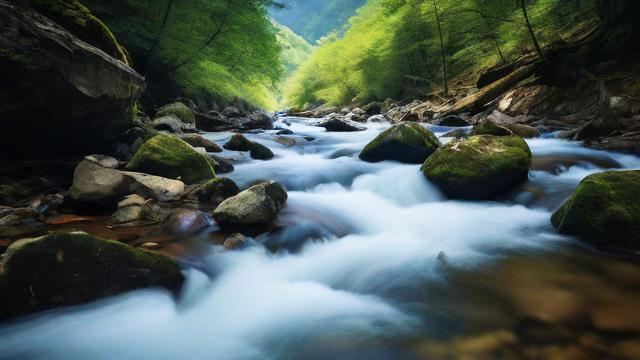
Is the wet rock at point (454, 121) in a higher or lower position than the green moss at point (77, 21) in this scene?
higher

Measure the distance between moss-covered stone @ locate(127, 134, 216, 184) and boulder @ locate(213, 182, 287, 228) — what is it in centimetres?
149

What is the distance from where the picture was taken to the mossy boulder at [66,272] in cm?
255

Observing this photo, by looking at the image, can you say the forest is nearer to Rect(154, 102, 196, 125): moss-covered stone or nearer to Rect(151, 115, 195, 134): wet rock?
Rect(151, 115, 195, 134): wet rock

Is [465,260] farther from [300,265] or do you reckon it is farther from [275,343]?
[275,343]

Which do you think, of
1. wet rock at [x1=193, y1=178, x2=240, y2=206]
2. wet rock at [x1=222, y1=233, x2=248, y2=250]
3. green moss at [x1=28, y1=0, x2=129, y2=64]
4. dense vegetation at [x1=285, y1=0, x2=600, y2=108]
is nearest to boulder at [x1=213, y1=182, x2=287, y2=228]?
wet rock at [x1=222, y1=233, x2=248, y2=250]

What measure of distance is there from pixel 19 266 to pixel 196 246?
1.57 metres

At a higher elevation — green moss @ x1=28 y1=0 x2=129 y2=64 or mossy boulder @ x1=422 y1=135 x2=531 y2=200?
green moss @ x1=28 y1=0 x2=129 y2=64

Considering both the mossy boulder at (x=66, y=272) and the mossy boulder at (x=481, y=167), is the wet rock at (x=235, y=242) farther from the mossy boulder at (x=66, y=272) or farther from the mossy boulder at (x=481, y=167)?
the mossy boulder at (x=481, y=167)

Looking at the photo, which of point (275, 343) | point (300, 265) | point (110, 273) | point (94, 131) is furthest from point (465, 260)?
point (94, 131)

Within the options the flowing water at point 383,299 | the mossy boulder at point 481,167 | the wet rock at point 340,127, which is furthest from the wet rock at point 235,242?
the wet rock at point 340,127

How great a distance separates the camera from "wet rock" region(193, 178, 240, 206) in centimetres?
512

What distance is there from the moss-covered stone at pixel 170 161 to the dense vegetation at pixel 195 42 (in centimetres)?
690

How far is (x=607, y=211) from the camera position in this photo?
11.8ft

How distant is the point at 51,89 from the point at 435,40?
19455 mm
